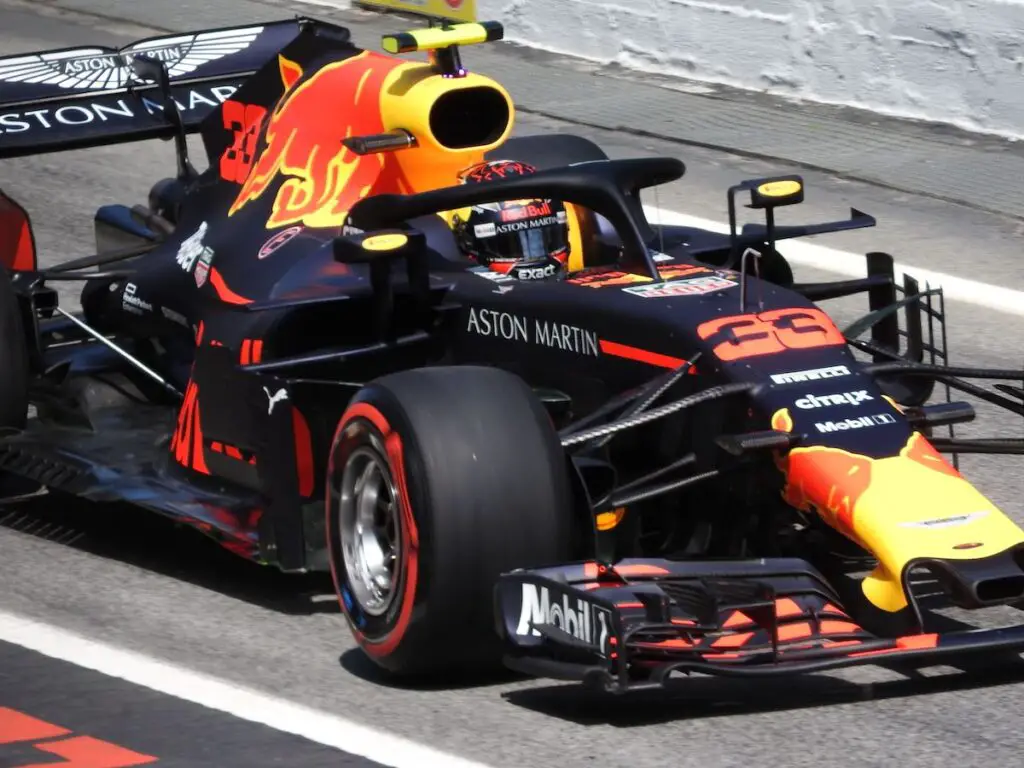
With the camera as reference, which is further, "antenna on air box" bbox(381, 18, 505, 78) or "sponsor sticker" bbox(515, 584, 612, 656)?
"antenna on air box" bbox(381, 18, 505, 78)

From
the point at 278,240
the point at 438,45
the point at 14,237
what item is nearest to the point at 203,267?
the point at 278,240

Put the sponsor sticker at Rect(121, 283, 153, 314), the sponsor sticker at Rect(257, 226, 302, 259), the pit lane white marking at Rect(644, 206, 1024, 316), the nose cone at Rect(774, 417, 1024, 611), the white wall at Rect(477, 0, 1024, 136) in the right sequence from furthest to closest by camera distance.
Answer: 1. the white wall at Rect(477, 0, 1024, 136)
2. the pit lane white marking at Rect(644, 206, 1024, 316)
3. the sponsor sticker at Rect(121, 283, 153, 314)
4. the sponsor sticker at Rect(257, 226, 302, 259)
5. the nose cone at Rect(774, 417, 1024, 611)

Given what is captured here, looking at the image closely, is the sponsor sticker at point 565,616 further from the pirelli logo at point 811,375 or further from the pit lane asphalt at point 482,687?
the pirelli logo at point 811,375

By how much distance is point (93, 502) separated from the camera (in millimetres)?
8703

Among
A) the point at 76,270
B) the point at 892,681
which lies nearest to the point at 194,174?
the point at 76,270

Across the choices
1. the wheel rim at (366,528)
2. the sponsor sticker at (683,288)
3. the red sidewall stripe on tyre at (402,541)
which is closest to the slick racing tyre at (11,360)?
the wheel rim at (366,528)

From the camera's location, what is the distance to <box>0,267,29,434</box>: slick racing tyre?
8312 mm

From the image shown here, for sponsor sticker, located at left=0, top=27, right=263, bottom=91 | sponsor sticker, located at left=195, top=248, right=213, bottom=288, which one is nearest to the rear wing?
sponsor sticker, located at left=0, top=27, right=263, bottom=91

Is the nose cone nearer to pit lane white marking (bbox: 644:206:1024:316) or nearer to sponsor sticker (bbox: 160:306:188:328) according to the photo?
sponsor sticker (bbox: 160:306:188:328)

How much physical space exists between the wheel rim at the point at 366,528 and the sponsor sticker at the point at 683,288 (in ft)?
3.17

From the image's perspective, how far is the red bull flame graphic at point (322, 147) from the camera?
807 centimetres

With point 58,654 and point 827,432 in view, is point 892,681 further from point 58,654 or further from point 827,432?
point 58,654

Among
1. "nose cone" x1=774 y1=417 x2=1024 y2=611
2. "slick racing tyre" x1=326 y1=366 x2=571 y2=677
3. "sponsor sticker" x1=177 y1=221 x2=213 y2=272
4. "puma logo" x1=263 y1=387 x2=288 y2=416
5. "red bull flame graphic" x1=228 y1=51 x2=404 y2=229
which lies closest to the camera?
"nose cone" x1=774 y1=417 x2=1024 y2=611

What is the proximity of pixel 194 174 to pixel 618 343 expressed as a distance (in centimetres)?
314
